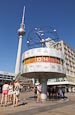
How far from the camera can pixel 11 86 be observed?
1644 cm

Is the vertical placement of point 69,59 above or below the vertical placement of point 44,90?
above

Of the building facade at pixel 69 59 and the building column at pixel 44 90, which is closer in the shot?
the building column at pixel 44 90

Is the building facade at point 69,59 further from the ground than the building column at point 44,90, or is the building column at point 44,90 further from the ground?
the building facade at point 69,59

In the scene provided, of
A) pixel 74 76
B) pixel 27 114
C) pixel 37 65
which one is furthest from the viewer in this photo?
pixel 74 76

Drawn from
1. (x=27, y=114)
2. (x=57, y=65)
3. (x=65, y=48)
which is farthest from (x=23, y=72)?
(x=65, y=48)

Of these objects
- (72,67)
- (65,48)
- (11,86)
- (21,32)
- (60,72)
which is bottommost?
(11,86)

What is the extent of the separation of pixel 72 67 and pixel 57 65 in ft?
286

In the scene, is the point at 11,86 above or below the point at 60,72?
below

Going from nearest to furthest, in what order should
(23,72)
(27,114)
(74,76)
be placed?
(27,114)
(23,72)
(74,76)

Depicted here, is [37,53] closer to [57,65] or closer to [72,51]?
[57,65]

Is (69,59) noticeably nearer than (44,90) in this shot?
No

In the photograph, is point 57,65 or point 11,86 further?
point 57,65

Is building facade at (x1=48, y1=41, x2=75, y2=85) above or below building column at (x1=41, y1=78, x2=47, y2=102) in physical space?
above

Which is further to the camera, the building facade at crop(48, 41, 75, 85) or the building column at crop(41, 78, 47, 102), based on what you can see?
the building facade at crop(48, 41, 75, 85)
